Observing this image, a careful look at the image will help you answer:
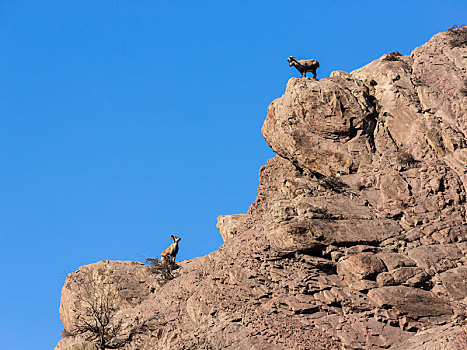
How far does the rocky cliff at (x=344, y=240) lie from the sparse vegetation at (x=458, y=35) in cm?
9

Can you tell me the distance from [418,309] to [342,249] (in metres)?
3.84

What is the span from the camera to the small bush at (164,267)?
127 feet

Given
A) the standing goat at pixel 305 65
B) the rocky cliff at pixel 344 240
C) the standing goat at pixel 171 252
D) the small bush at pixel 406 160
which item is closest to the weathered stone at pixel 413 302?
the rocky cliff at pixel 344 240

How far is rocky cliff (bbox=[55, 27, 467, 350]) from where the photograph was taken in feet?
92.7

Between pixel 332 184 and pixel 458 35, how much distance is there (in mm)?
11834

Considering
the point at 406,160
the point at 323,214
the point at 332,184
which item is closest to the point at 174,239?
the point at 332,184

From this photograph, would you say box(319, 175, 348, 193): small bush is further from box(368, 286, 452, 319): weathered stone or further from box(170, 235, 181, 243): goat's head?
box(170, 235, 181, 243): goat's head

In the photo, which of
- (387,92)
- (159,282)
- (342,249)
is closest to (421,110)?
(387,92)

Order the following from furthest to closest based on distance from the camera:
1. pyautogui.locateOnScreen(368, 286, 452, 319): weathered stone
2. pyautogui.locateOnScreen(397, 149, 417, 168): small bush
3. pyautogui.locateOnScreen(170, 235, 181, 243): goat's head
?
pyautogui.locateOnScreen(170, 235, 181, 243): goat's head
pyautogui.locateOnScreen(397, 149, 417, 168): small bush
pyautogui.locateOnScreen(368, 286, 452, 319): weathered stone

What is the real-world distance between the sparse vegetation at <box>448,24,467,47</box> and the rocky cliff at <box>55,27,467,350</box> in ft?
0.30

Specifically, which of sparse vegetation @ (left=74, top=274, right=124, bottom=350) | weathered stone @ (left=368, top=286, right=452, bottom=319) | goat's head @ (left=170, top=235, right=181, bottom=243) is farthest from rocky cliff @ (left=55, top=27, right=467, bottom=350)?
goat's head @ (left=170, top=235, right=181, bottom=243)

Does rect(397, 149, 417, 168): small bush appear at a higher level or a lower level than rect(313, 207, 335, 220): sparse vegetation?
higher

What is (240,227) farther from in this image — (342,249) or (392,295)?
(392,295)

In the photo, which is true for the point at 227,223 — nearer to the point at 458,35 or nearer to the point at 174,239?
the point at 174,239
